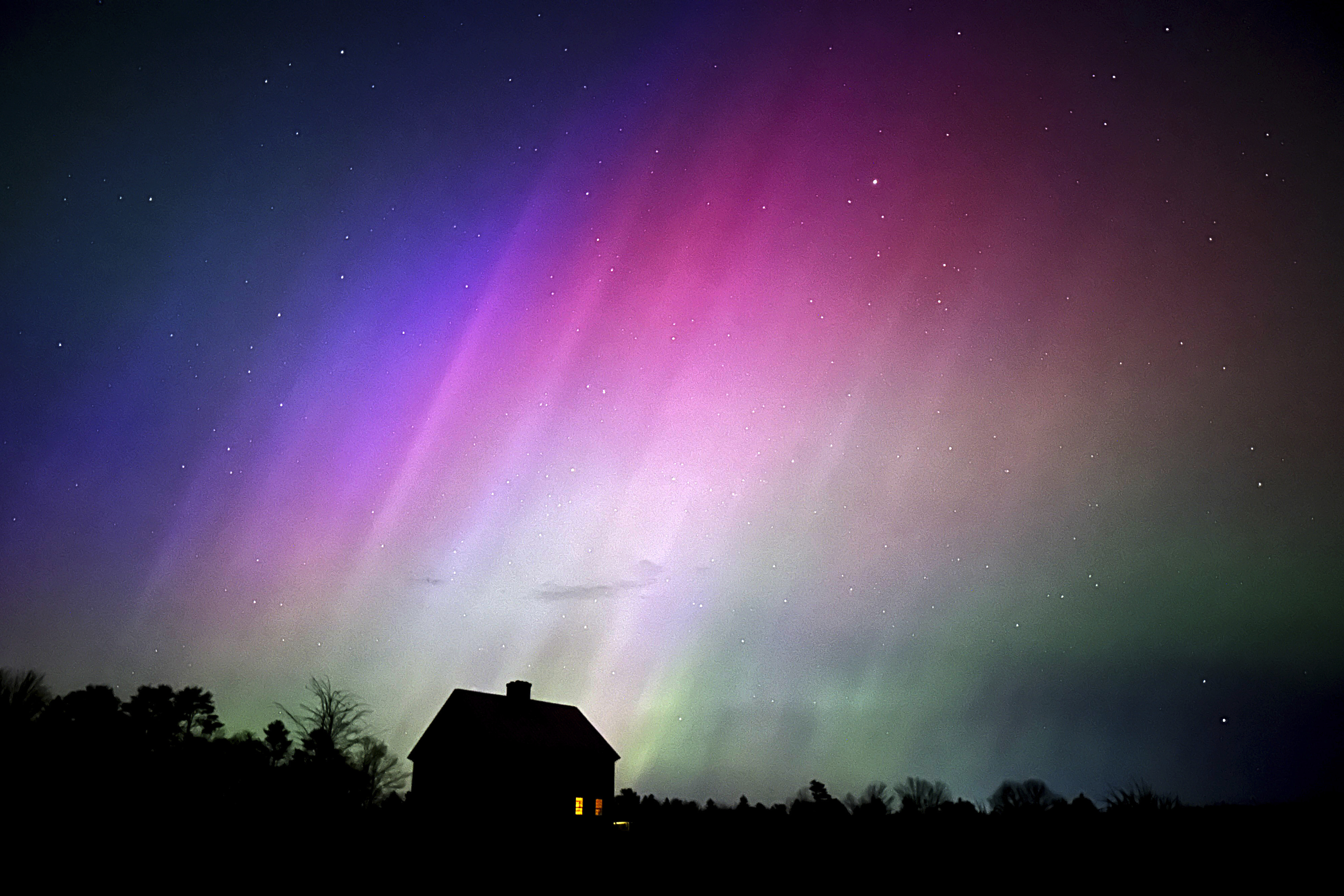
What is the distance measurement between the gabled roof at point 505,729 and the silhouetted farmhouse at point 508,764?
0.04 meters

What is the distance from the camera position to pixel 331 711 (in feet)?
108

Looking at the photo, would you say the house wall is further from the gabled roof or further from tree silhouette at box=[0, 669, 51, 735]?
tree silhouette at box=[0, 669, 51, 735]

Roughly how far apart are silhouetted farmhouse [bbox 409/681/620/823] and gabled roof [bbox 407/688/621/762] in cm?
4

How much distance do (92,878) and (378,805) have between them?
2889cm

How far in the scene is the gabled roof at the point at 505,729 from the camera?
3859 cm

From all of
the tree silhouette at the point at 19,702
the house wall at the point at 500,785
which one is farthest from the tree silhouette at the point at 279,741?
the tree silhouette at the point at 19,702

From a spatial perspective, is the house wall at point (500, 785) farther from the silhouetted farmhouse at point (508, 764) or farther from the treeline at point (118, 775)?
the treeline at point (118, 775)

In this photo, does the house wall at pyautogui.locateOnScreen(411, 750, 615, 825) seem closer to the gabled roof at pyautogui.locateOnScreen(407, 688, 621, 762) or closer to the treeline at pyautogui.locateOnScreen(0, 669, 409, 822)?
the gabled roof at pyautogui.locateOnScreen(407, 688, 621, 762)

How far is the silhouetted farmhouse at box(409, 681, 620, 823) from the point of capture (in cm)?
3734

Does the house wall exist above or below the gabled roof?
below

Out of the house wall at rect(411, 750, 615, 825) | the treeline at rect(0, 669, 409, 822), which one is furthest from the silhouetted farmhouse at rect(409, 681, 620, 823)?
the treeline at rect(0, 669, 409, 822)

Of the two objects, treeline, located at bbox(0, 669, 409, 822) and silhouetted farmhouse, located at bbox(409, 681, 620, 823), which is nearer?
treeline, located at bbox(0, 669, 409, 822)

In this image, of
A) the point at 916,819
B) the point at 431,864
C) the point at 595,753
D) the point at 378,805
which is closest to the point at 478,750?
the point at 378,805

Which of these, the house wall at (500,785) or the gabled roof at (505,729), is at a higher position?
the gabled roof at (505,729)
